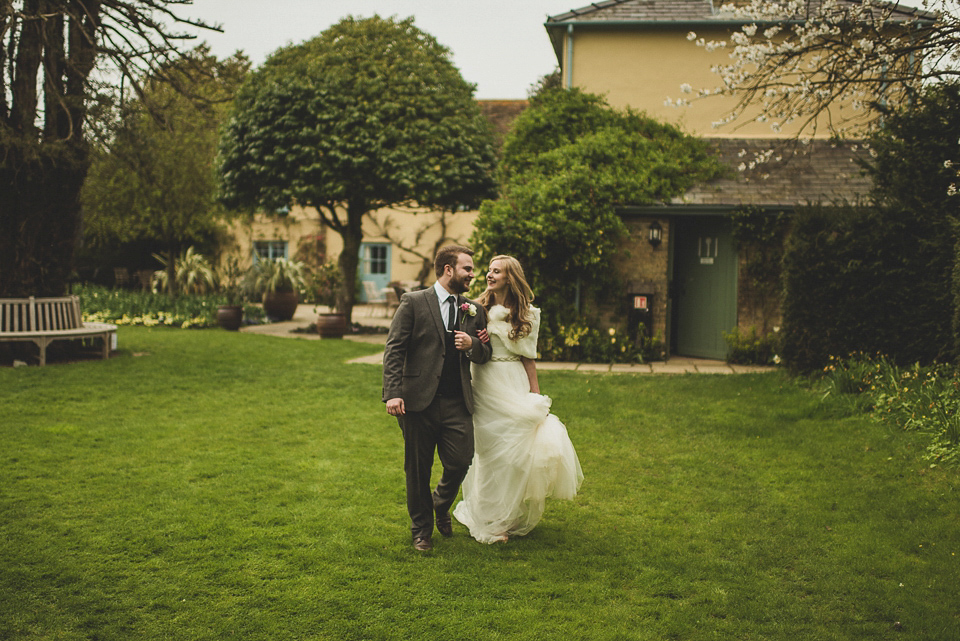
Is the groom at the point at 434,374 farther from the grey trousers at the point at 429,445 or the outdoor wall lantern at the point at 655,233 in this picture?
the outdoor wall lantern at the point at 655,233

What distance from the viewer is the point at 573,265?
39.6ft

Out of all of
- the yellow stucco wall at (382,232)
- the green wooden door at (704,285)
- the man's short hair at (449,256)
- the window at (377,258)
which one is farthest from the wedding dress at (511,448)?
the window at (377,258)

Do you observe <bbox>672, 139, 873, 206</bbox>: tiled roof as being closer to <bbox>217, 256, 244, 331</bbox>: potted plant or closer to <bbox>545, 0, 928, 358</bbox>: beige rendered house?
<bbox>545, 0, 928, 358</bbox>: beige rendered house

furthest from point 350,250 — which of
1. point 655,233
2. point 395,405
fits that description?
point 395,405

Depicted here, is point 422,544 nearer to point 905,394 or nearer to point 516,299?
point 516,299

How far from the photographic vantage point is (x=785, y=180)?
12.8 metres

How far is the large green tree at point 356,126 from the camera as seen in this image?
14484 millimetres

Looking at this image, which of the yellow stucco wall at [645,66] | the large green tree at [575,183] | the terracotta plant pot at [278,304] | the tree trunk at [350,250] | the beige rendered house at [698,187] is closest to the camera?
the large green tree at [575,183]

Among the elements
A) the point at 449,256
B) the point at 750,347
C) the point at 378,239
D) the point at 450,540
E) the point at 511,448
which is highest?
the point at 378,239

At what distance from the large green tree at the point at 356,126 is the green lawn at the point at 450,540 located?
7143 millimetres

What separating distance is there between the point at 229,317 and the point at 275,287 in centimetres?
238

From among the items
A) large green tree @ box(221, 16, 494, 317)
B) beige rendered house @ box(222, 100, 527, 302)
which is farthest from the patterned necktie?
beige rendered house @ box(222, 100, 527, 302)

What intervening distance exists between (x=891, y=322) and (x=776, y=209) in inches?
141

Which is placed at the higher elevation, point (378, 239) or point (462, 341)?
point (378, 239)
